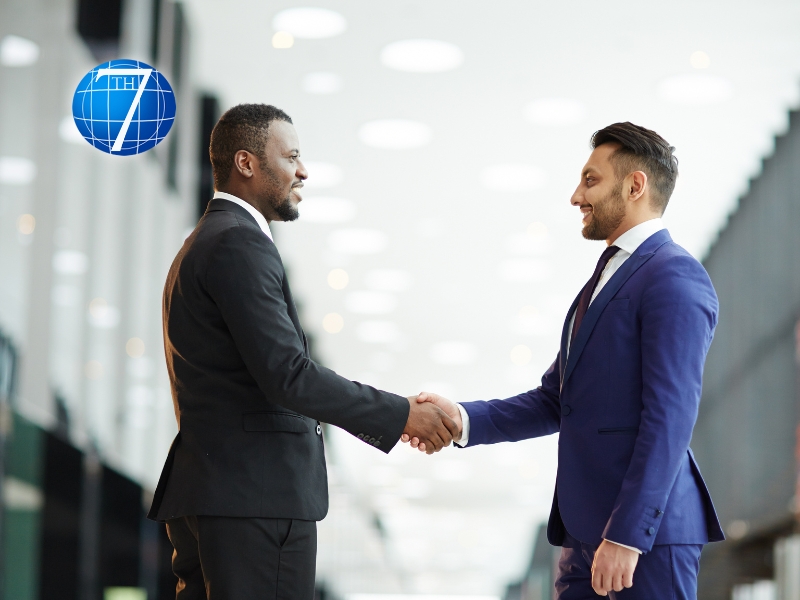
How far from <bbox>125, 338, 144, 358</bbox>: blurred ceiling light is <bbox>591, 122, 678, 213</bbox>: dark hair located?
612cm

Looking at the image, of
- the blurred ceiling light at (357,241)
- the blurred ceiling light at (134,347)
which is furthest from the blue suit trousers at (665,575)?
the blurred ceiling light at (357,241)

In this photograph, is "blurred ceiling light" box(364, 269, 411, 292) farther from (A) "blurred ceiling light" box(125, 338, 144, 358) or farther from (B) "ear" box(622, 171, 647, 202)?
(B) "ear" box(622, 171, 647, 202)

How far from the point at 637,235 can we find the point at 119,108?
188 centimetres

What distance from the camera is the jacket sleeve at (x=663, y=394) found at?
273cm

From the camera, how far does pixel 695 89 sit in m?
8.97

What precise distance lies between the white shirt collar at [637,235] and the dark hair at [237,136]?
3.70 ft

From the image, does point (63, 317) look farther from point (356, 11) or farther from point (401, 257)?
point (401, 257)

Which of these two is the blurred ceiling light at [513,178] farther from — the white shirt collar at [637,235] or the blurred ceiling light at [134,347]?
the white shirt collar at [637,235]

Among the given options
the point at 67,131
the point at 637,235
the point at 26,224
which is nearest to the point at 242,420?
the point at 637,235

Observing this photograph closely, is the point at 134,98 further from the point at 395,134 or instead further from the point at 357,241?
the point at 357,241

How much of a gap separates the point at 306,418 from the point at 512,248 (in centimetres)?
977

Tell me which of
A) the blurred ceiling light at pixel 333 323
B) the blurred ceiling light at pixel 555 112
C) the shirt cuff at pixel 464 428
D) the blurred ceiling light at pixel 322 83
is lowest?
the shirt cuff at pixel 464 428

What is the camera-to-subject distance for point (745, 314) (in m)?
11.6

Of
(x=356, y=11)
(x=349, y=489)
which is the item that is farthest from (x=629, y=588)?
(x=349, y=489)
